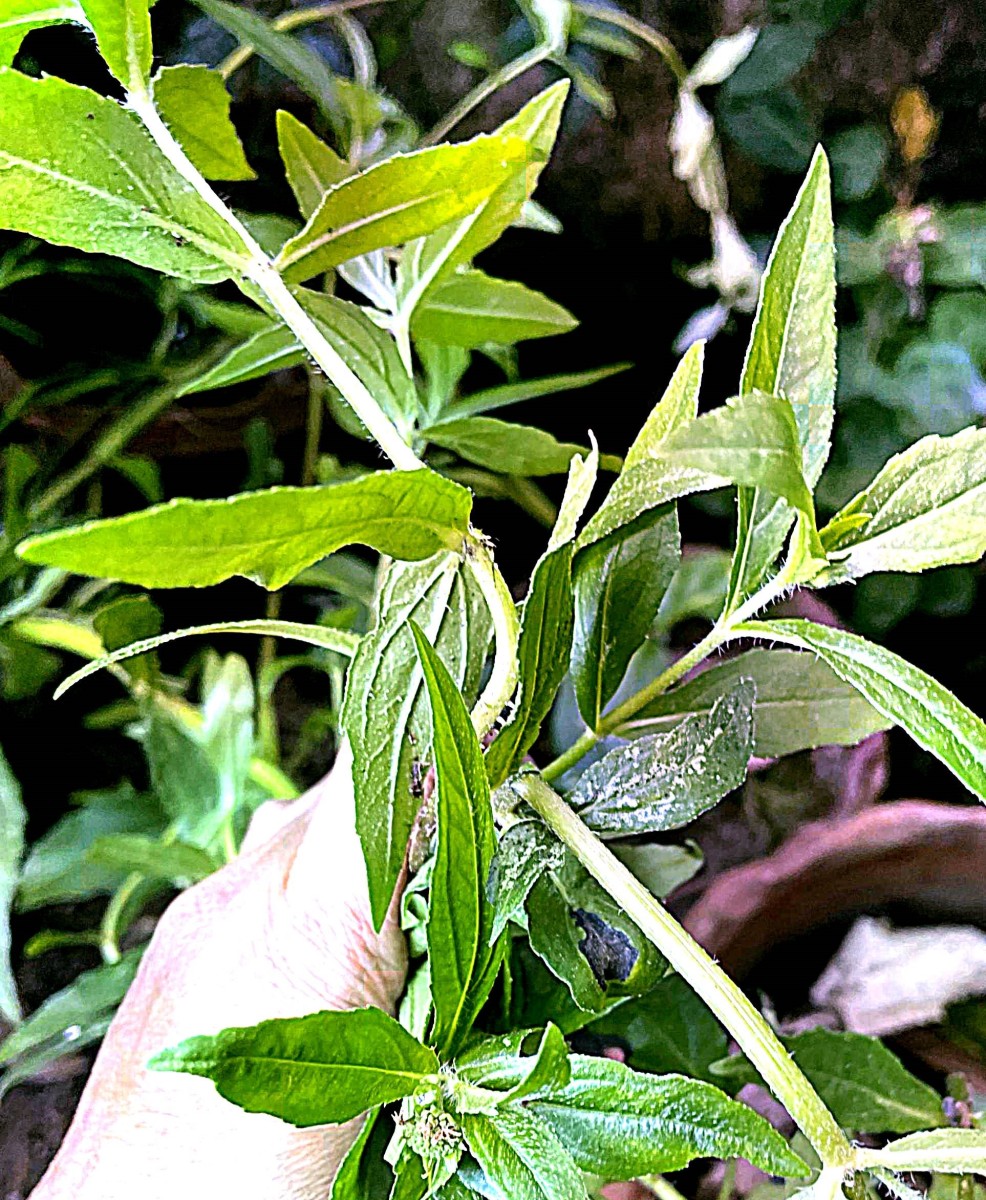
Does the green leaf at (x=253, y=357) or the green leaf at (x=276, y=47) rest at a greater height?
the green leaf at (x=276, y=47)

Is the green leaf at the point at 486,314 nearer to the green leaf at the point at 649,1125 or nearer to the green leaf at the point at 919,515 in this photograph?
the green leaf at the point at 919,515

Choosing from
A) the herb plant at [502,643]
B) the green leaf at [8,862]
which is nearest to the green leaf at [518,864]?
the herb plant at [502,643]

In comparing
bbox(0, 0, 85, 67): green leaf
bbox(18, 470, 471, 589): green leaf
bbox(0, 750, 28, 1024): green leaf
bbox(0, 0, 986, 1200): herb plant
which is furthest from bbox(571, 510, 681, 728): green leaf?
bbox(0, 750, 28, 1024): green leaf

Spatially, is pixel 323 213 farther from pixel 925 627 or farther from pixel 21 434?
pixel 925 627

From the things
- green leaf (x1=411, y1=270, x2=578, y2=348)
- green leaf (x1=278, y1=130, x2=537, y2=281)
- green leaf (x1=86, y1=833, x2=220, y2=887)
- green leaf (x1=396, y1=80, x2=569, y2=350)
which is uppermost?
green leaf (x1=278, y1=130, x2=537, y2=281)

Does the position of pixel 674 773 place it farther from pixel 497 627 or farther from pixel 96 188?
pixel 96 188

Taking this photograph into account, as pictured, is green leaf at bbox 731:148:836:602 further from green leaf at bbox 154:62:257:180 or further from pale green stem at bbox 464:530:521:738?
green leaf at bbox 154:62:257:180

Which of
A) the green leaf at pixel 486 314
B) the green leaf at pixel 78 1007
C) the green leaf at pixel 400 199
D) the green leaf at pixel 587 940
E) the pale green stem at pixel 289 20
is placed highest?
the pale green stem at pixel 289 20
